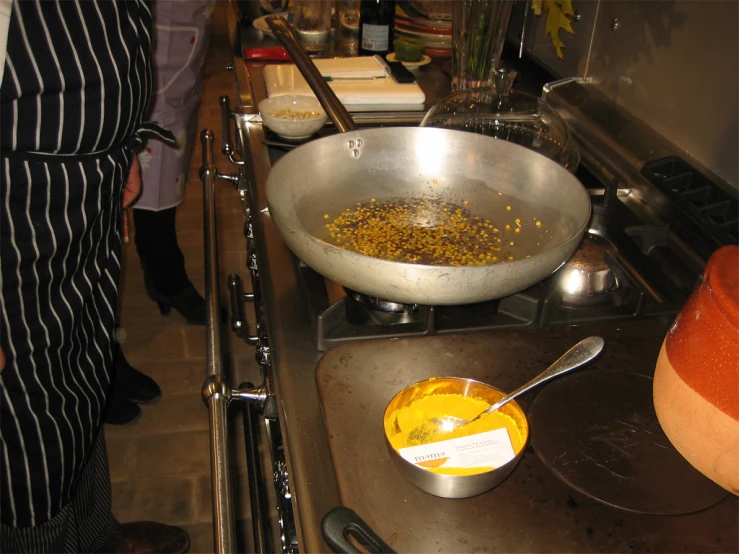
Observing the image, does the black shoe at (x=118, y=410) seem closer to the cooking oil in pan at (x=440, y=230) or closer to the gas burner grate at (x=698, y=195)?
the cooking oil in pan at (x=440, y=230)

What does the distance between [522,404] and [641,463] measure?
11 centimetres

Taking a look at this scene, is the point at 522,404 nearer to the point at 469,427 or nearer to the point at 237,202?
the point at 469,427

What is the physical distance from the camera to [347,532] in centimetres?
46

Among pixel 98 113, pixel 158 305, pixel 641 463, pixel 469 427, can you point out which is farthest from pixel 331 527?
pixel 158 305

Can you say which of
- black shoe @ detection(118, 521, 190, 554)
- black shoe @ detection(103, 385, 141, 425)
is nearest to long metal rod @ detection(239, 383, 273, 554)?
black shoe @ detection(118, 521, 190, 554)

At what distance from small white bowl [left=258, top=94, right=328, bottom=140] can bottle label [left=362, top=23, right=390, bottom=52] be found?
0.49 m

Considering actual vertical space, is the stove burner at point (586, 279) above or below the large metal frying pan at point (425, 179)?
below

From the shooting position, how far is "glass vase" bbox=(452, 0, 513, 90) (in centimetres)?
123

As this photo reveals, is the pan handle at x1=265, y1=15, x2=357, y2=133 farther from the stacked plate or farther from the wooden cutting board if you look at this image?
the stacked plate

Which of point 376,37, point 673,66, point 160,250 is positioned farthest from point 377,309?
point 160,250

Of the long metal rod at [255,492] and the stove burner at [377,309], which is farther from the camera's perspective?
the long metal rod at [255,492]

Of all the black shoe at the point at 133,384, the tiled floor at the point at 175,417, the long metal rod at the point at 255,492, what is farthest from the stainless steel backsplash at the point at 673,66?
the black shoe at the point at 133,384

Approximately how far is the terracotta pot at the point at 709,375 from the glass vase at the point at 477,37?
2.93 feet

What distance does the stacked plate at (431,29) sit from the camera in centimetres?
162
